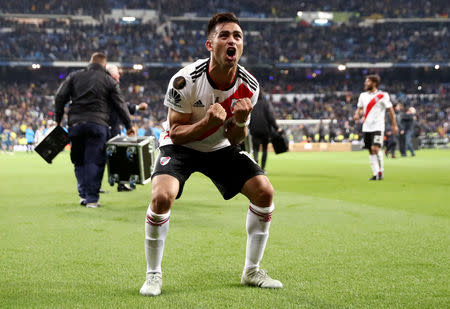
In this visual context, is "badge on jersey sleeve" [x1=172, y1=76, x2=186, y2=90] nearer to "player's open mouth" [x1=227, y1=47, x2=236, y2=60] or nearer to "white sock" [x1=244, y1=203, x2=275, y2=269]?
"player's open mouth" [x1=227, y1=47, x2=236, y2=60]

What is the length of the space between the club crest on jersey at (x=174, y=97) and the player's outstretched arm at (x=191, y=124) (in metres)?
0.06

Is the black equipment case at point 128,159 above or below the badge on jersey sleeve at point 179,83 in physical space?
below

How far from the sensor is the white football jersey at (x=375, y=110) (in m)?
12.2

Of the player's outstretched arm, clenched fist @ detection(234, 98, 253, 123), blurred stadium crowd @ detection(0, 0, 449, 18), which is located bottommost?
the player's outstretched arm

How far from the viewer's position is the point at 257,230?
383 cm

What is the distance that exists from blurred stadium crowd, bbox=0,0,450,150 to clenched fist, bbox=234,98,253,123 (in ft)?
141

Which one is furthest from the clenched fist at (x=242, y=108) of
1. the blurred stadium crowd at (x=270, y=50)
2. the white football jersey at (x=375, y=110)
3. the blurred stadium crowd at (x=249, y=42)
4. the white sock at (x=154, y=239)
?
the blurred stadium crowd at (x=249, y=42)

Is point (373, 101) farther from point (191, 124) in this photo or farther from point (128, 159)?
point (191, 124)

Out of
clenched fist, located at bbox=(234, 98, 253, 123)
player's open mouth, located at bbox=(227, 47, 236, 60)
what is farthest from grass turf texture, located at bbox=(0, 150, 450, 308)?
player's open mouth, located at bbox=(227, 47, 236, 60)

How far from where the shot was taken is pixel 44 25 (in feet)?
174

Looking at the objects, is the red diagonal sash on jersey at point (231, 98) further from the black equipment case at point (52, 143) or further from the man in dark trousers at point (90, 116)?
the black equipment case at point (52, 143)

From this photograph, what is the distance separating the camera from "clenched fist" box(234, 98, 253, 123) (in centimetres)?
345

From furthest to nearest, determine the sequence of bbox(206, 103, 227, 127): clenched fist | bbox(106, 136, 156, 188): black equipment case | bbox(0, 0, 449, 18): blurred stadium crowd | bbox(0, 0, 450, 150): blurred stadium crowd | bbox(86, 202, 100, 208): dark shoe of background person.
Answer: bbox(0, 0, 449, 18): blurred stadium crowd < bbox(0, 0, 450, 150): blurred stadium crowd < bbox(106, 136, 156, 188): black equipment case < bbox(86, 202, 100, 208): dark shoe of background person < bbox(206, 103, 227, 127): clenched fist

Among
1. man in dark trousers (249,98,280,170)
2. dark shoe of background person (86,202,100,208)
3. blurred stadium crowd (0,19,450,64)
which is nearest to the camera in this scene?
dark shoe of background person (86,202,100,208)
